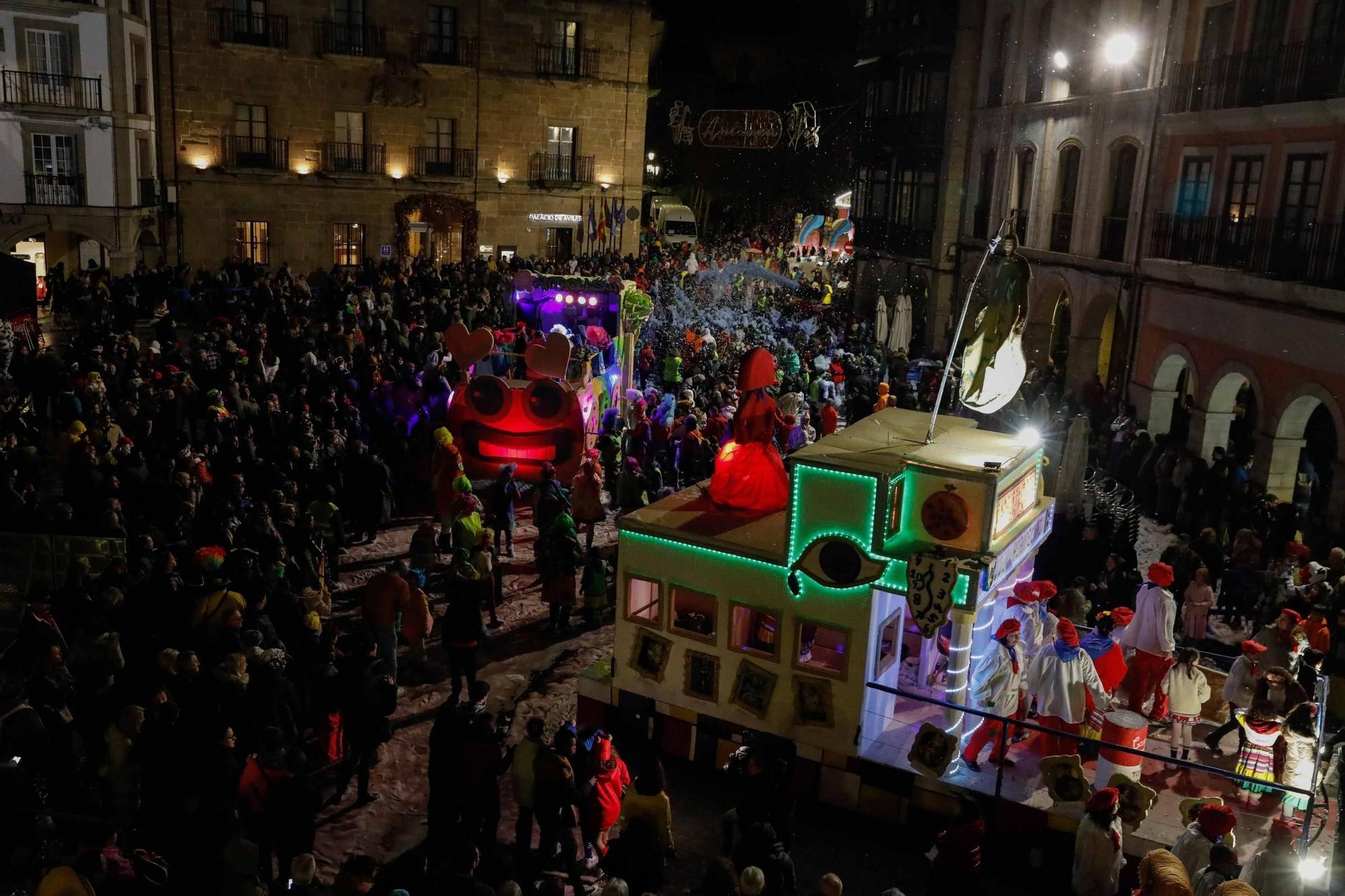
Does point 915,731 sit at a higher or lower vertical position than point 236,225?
lower

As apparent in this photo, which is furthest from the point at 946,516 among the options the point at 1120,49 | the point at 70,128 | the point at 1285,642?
the point at 70,128

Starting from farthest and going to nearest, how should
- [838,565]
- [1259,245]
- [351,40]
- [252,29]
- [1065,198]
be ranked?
[351,40] → [252,29] → [1065,198] → [1259,245] → [838,565]

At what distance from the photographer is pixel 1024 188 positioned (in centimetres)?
2667

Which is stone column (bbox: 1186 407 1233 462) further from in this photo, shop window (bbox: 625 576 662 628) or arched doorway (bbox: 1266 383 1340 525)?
shop window (bbox: 625 576 662 628)

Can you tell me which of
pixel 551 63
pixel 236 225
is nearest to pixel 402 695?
pixel 236 225

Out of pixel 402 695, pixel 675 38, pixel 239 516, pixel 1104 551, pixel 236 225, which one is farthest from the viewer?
pixel 675 38

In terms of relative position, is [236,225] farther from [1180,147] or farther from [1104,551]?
[1104,551]

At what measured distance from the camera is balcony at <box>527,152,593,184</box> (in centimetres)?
3491

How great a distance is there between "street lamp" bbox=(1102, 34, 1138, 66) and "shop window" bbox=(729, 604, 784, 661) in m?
17.4

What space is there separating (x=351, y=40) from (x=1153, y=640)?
1135 inches

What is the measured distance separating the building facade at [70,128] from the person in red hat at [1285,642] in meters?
26.3

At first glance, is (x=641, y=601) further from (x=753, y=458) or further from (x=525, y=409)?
(x=525, y=409)

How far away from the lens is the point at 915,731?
28.8 ft

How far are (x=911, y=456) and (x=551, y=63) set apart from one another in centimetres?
2901
